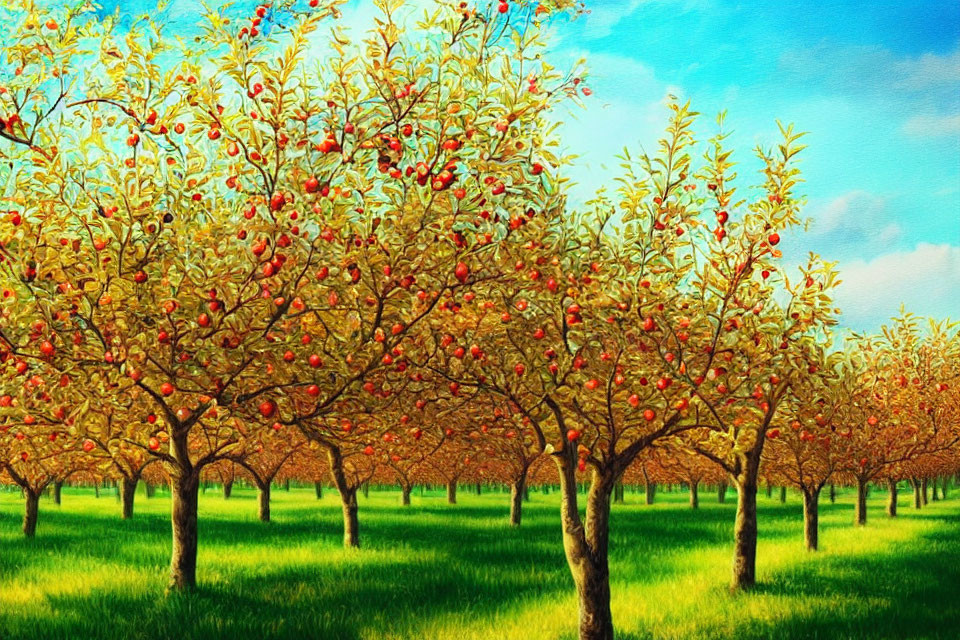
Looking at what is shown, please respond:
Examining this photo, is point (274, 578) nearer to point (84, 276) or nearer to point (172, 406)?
point (172, 406)

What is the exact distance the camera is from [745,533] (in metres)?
15.8

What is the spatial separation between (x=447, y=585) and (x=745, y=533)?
6.04 meters

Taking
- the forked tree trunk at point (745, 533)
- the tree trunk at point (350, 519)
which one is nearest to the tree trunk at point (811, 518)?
the forked tree trunk at point (745, 533)

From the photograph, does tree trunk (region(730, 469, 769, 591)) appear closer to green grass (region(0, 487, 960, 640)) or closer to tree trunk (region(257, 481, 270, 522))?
green grass (region(0, 487, 960, 640))

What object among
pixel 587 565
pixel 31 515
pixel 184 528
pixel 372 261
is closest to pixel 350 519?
pixel 184 528

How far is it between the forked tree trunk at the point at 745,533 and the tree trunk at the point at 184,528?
986cm

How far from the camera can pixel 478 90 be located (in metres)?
7.44

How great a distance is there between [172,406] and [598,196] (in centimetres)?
625

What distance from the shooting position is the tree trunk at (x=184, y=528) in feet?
42.1

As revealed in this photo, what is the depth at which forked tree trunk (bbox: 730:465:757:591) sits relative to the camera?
50.3 ft

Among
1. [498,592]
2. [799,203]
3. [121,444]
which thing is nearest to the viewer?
[799,203]

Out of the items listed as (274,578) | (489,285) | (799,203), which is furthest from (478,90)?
(274,578)

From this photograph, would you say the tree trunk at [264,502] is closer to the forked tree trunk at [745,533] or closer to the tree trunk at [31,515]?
the tree trunk at [31,515]

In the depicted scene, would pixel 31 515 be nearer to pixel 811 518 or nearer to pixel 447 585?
pixel 447 585
